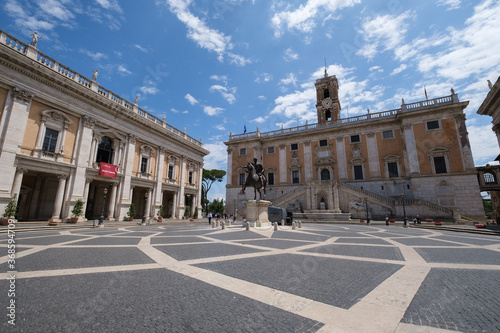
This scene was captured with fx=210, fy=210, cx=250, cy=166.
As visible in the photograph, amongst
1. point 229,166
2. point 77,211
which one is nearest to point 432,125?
point 229,166

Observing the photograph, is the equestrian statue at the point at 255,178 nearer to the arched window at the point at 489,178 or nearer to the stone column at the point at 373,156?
the stone column at the point at 373,156

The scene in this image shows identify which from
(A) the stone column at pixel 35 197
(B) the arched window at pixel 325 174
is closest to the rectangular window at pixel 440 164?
(B) the arched window at pixel 325 174

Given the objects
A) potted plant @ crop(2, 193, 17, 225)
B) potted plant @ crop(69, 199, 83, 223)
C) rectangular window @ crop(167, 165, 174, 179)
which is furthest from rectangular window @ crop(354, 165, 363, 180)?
potted plant @ crop(2, 193, 17, 225)

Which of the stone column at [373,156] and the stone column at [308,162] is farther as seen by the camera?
the stone column at [308,162]

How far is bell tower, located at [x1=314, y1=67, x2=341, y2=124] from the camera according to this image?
140ft

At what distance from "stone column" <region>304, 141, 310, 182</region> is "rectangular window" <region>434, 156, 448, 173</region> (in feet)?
53.5

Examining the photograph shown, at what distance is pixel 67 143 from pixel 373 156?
37530 millimetres

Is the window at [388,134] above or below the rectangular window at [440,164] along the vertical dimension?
above

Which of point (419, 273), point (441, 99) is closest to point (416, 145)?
point (441, 99)

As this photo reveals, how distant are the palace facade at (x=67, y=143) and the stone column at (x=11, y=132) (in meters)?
0.05

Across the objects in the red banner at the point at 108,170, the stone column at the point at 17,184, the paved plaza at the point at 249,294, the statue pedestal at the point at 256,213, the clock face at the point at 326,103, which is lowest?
the paved plaza at the point at 249,294

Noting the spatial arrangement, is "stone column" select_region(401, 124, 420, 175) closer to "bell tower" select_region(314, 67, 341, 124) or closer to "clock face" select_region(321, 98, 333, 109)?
"bell tower" select_region(314, 67, 341, 124)

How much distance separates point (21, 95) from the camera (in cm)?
1573

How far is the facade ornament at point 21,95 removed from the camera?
15.5 meters
